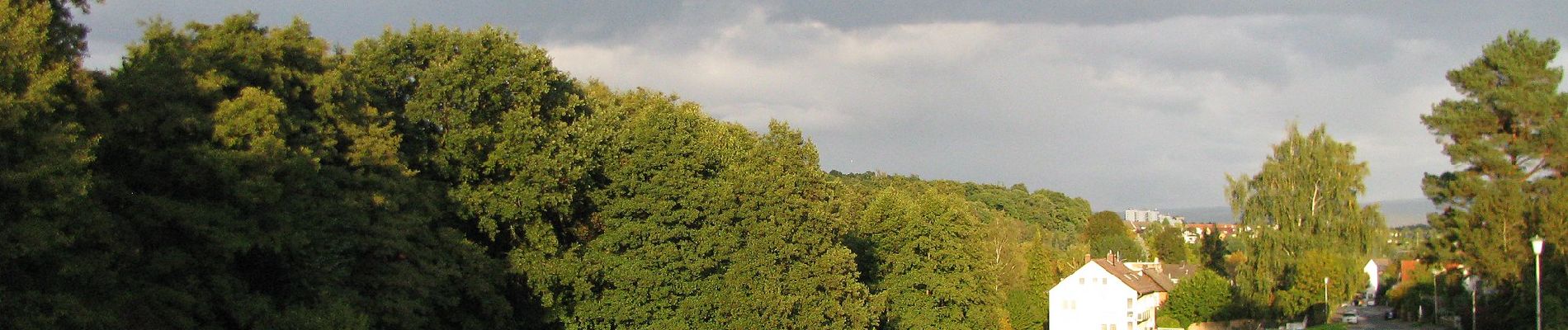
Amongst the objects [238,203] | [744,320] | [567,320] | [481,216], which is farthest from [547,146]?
[238,203]

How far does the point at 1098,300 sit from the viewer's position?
74875mm

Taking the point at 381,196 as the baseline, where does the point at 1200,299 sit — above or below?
below

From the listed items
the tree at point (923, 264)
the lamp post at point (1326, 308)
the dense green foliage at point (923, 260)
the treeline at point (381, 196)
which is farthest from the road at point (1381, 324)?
the treeline at point (381, 196)

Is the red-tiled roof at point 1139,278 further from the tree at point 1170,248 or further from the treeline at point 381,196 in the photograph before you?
the tree at point 1170,248

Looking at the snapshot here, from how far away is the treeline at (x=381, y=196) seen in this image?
18172 mm

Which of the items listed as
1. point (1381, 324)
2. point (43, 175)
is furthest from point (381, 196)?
point (1381, 324)

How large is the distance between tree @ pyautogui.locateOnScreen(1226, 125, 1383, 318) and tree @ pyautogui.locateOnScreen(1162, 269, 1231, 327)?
941 centimetres

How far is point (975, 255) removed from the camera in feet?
158

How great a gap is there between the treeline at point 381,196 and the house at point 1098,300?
38095 mm

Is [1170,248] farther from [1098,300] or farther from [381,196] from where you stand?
[381,196]

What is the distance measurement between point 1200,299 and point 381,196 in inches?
2313

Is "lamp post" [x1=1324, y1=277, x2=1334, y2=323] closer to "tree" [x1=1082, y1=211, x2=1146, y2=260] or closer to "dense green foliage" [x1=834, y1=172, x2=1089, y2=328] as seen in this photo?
"dense green foliage" [x1=834, y1=172, x2=1089, y2=328]

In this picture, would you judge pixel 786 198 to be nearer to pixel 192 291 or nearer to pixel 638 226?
pixel 638 226

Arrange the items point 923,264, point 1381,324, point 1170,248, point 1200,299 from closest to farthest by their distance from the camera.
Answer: point 923,264 < point 1381,324 < point 1200,299 < point 1170,248
